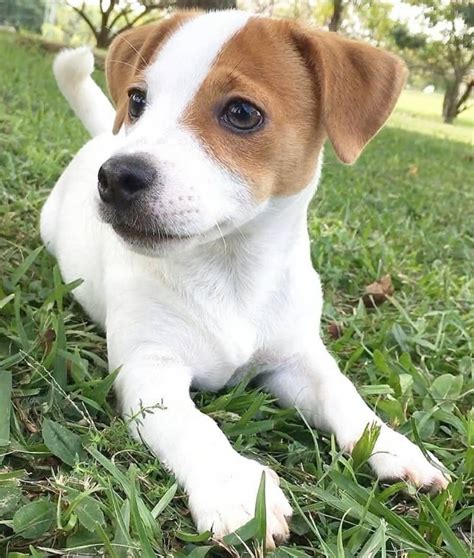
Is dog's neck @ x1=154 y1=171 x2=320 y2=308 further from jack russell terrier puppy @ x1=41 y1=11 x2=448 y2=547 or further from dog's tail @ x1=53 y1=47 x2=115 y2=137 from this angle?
dog's tail @ x1=53 y1=47 x2=115 y2=137

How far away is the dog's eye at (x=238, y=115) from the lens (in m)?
2.46

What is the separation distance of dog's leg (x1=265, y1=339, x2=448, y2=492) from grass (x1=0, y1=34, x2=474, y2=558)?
0.06 m

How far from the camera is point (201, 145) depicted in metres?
2.38

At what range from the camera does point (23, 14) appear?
17.5 m

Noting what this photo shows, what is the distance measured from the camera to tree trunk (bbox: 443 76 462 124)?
89.7 ft

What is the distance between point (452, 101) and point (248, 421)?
27.4 m

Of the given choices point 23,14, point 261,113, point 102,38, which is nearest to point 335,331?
point 261,113

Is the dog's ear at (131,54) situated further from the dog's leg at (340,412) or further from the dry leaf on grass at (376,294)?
the dry leaf on grass at (376,294)

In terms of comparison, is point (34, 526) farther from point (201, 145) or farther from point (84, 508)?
point (201, 145)

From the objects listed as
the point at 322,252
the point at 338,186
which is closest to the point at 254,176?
the point at 322,252

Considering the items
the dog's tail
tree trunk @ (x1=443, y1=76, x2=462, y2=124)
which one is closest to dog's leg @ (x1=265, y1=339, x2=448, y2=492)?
the dog's tail

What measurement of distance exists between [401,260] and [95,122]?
2148 mm

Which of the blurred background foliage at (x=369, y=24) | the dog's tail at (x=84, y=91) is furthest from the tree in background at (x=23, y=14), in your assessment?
the dog's tail at (x=84, y=91)

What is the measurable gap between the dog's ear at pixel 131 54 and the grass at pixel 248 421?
0.83m
